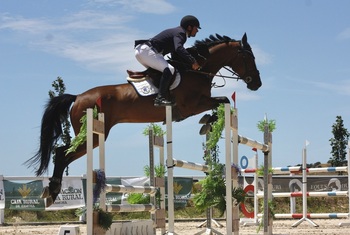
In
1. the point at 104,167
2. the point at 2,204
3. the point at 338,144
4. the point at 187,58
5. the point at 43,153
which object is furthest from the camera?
the point at 338,144

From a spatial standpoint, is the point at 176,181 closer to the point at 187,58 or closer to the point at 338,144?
the point at 187,58

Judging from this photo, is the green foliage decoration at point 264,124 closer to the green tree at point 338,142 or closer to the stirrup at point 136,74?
the stirrup at point 136,74

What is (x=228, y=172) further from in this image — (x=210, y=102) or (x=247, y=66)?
(x=247, y=66)

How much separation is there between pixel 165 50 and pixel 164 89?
0.49 m

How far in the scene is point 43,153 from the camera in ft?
25.7

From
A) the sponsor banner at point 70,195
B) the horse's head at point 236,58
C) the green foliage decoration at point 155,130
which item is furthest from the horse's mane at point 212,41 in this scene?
the sponsor banner at point 70,195

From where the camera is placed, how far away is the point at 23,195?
1402 centimetres

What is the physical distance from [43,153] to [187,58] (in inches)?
81.9

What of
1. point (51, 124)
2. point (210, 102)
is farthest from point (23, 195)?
point (210, 102)

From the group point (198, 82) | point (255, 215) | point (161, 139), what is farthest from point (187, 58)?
point (255, 215)

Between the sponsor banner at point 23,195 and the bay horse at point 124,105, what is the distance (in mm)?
6399

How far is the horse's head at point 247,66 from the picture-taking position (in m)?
8.11

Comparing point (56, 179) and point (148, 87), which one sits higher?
point (148, 87)

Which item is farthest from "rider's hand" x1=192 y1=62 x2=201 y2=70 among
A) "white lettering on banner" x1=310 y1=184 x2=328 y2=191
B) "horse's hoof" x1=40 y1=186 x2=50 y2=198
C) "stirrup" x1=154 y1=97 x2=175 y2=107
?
"white lettering on banner" x1=310 y1=184 x2=328 y2=191
